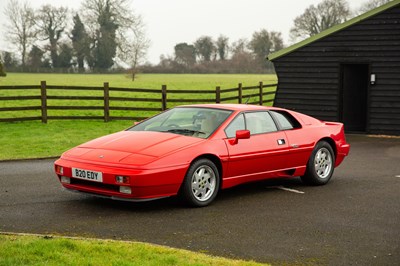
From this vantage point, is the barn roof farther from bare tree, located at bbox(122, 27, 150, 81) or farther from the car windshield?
bare tree, located at bbox(122, 27, 150, 81)

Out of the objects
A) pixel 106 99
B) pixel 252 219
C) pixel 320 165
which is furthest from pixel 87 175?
pixel 106 99

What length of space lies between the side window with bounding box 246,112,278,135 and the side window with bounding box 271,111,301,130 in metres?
0.16

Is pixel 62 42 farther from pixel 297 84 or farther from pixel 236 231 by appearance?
pixel 236 231

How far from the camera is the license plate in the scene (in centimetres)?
722

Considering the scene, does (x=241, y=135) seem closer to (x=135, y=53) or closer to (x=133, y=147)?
(x=133, y=147)

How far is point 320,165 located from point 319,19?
6604 centimetres

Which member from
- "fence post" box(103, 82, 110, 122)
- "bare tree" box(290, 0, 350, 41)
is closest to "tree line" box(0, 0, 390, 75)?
"bare tree" box(290, 0, 350, 41)

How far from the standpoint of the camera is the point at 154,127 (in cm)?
850

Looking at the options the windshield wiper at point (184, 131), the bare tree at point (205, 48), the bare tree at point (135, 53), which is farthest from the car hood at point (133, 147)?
the bare tree at point (205, 48)

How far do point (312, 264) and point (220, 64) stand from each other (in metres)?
79.7

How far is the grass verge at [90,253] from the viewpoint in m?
4.97

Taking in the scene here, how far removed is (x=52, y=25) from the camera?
80250mm

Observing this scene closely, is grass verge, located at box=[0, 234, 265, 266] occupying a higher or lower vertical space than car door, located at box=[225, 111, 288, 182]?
lower

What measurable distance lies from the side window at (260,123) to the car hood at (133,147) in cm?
107
